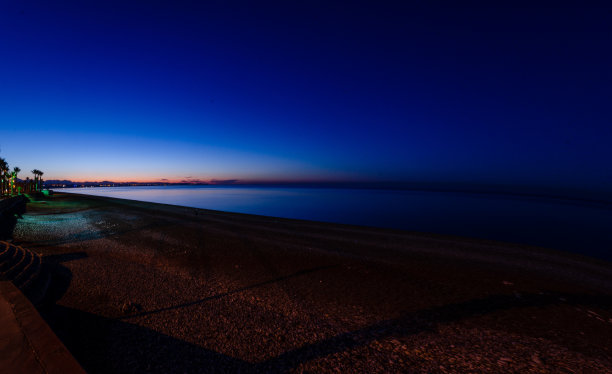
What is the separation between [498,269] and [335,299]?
8007mm

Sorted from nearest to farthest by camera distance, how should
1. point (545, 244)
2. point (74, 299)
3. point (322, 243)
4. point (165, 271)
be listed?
1. point (74, 299)
2. point (165, 271)
3. point (322, 243)
4. point (545, 244)

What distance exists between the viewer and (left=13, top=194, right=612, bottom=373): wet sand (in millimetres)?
4340

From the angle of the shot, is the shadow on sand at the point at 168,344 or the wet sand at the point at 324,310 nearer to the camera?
the shadow on sand at the point at 168,344

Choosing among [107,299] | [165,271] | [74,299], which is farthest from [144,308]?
[165,271]

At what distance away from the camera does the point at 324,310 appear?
6.18m

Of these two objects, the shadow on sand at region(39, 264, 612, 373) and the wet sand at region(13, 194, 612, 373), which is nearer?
the shadow on sand at region(39, 264, 612, 373)

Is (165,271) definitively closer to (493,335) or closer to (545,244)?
(493,335)

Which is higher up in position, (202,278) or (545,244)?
(202,278)

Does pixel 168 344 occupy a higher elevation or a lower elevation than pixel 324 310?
higher

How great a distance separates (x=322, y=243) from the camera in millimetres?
14117

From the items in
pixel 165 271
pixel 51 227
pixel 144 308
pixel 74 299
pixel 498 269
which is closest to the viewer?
pixel 144 308

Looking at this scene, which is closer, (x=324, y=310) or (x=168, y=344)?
(x=168, y=344)

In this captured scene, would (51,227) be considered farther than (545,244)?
No

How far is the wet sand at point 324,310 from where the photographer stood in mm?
4340
